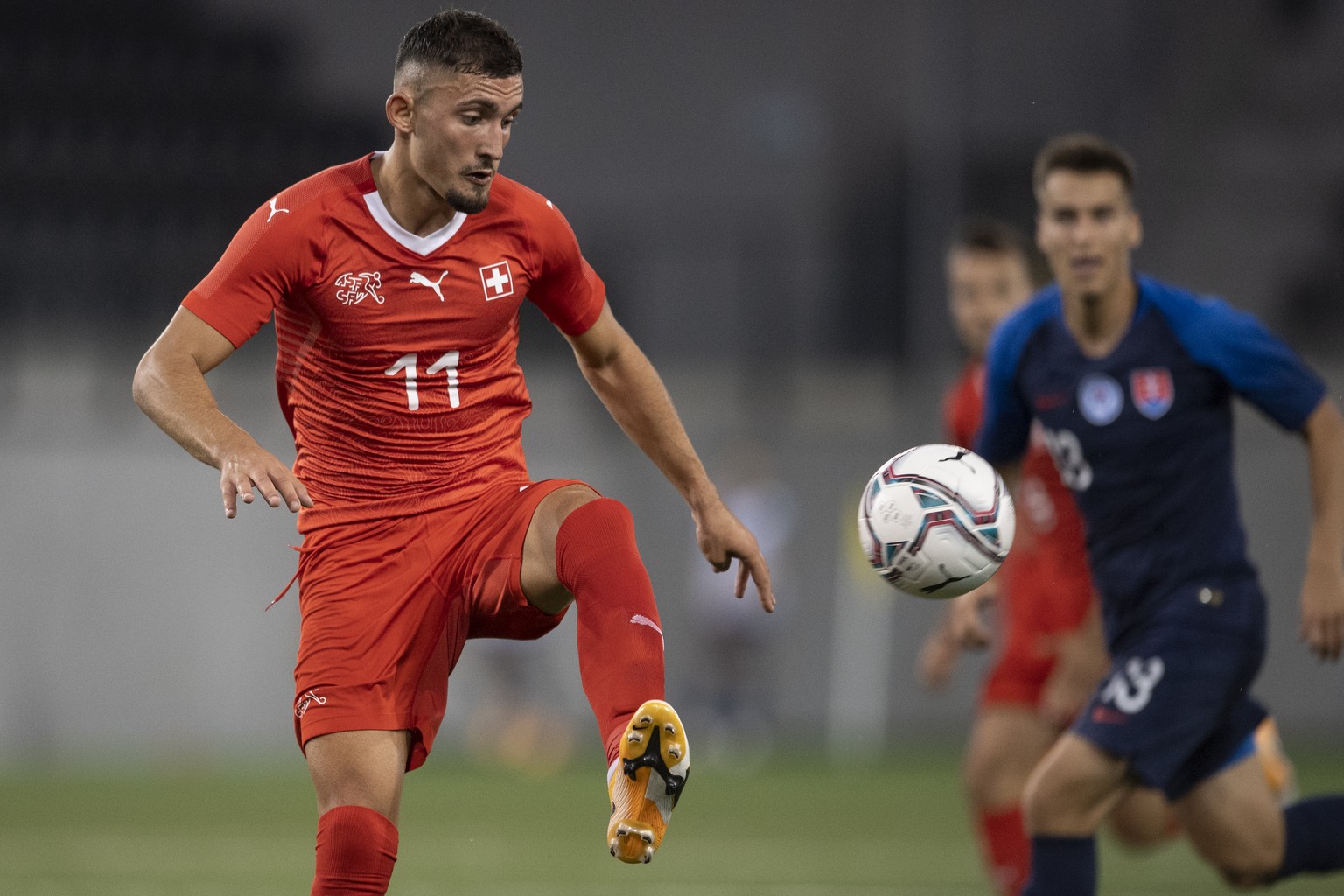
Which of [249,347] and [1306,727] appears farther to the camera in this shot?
[249,347]

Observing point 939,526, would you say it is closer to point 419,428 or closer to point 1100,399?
point 1100,399

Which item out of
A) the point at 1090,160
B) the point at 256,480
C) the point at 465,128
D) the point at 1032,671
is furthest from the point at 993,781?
the point at 256,480

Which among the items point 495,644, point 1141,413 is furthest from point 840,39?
point 1141,413

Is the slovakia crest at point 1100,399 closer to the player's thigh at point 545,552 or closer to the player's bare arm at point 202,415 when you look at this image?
the player's thigh at point 545,552

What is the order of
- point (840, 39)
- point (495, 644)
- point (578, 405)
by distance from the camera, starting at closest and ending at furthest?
point (495, 644) < point (578, 405) < point (840, 39)

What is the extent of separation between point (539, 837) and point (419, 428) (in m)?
5.96

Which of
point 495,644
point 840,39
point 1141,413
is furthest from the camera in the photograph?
point 840,39

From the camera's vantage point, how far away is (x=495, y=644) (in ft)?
51.7

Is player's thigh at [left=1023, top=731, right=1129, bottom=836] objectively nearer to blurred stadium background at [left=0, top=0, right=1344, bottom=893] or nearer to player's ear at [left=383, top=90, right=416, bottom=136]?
player's ear at [left=383, top=90, right=416, bottom=136]

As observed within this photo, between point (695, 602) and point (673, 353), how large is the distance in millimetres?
2446

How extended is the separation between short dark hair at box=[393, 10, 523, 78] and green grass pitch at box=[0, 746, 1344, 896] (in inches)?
187

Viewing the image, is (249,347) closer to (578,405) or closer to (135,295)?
(135,295)

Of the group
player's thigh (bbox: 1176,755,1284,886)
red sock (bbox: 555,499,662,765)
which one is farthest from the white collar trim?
player's thigh (bbox: 1176,755,1284,886)

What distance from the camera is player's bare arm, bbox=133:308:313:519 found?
13.4 feet
